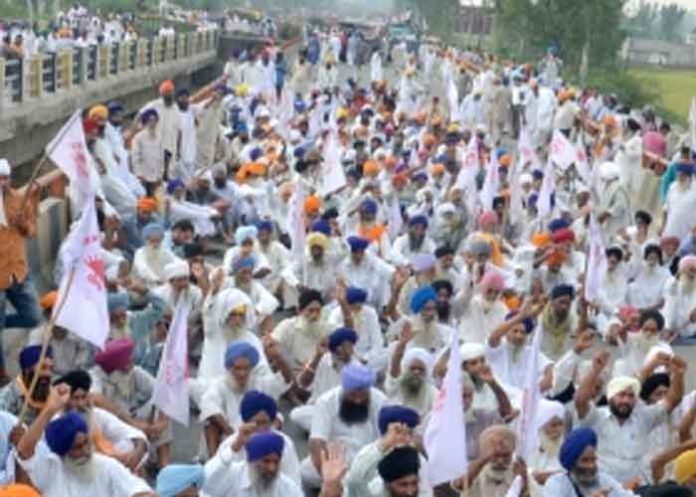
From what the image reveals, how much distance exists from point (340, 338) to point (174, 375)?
1153 mm

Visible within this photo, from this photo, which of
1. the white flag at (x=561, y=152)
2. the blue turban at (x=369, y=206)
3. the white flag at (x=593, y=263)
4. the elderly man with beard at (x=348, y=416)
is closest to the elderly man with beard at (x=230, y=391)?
the elderly man with beard at (x=348, y=416)

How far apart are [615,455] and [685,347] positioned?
3920 mm

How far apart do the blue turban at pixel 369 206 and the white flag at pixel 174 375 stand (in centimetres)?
433

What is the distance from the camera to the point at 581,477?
5539 millimetres

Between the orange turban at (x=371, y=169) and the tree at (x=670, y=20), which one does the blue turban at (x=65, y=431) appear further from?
the tree at (x=670, y=20)

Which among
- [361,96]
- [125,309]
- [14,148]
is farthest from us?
[361,96]

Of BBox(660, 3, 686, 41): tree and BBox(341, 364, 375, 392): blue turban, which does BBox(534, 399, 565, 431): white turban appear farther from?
BBox(660, 3, 686, 41): tree

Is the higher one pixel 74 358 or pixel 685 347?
pixel 74 358

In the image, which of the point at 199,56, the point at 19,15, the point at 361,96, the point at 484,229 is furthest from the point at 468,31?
the point at 484,229

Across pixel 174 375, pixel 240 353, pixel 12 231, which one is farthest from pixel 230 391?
pixel 12 231

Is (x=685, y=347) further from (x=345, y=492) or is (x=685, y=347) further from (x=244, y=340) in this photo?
(x=345, y=492)

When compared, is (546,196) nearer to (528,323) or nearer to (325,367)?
(528,323)

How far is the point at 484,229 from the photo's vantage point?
10.7 meters

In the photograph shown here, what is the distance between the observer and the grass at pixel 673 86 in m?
48.6
